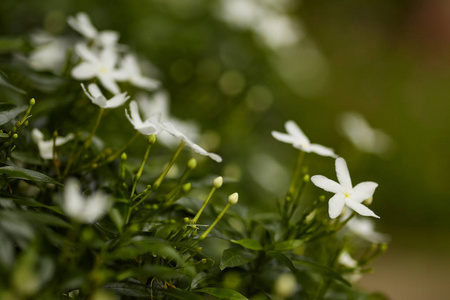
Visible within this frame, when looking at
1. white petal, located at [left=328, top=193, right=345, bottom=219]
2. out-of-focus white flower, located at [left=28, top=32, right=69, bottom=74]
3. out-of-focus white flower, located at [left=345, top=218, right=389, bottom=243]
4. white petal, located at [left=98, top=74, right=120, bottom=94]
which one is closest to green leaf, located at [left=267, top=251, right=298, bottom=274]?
white petal, located at [left=328, top=193, right=345, bottom=219]

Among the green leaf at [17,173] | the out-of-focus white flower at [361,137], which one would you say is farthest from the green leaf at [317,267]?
the out-of-focus white flower at [361,137]

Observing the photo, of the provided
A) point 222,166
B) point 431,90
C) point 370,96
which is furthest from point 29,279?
point 431,90

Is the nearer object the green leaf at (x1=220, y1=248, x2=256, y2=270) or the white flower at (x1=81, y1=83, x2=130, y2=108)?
the green leaf at (x1=220, y1=248, x2=256, y2=270)

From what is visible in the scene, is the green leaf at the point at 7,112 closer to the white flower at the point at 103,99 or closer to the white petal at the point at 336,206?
the white flower at the point at 103,99

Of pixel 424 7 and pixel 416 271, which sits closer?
pixel 416 271

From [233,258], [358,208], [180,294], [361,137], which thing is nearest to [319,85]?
[361,137]

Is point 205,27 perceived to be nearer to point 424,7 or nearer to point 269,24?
point 269,24

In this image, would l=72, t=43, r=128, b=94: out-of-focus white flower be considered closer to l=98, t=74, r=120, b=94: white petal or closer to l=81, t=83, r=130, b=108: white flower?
l=98, t=74, r=120, b=94: white petal
